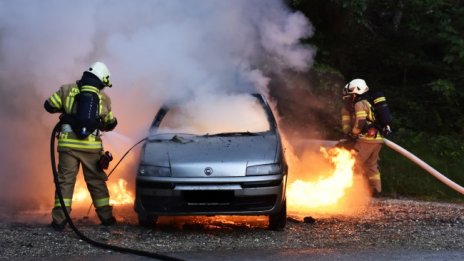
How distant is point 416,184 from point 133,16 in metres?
5.54

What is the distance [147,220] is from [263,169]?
1.37m

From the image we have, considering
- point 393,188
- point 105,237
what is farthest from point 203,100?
point 393,188

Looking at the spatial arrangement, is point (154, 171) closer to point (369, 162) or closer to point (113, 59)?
point (113, 59)

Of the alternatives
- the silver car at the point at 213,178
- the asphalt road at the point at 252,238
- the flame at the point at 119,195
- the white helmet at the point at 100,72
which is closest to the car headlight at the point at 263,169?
the silver car at the point at 213,178

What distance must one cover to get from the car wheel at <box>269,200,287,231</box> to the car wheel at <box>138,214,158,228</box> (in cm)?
122

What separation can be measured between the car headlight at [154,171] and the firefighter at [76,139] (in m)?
0.64

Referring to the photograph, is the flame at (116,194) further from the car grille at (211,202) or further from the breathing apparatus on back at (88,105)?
the car grille at (211,202)

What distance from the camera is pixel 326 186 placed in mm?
8781

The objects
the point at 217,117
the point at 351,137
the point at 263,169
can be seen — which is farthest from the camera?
the point at 351,137

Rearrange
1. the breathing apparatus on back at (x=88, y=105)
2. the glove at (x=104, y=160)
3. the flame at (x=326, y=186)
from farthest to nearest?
the flame at (x=326, y=186) → the glove at (x=104, y=160) → the breathing apparatus on back at (x=88, y=105)

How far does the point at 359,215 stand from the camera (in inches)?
293

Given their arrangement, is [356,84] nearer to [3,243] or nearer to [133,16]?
[133,16]

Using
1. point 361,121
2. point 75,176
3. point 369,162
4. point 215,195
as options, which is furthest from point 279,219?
point 369,162

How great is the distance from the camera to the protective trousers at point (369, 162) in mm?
9562
